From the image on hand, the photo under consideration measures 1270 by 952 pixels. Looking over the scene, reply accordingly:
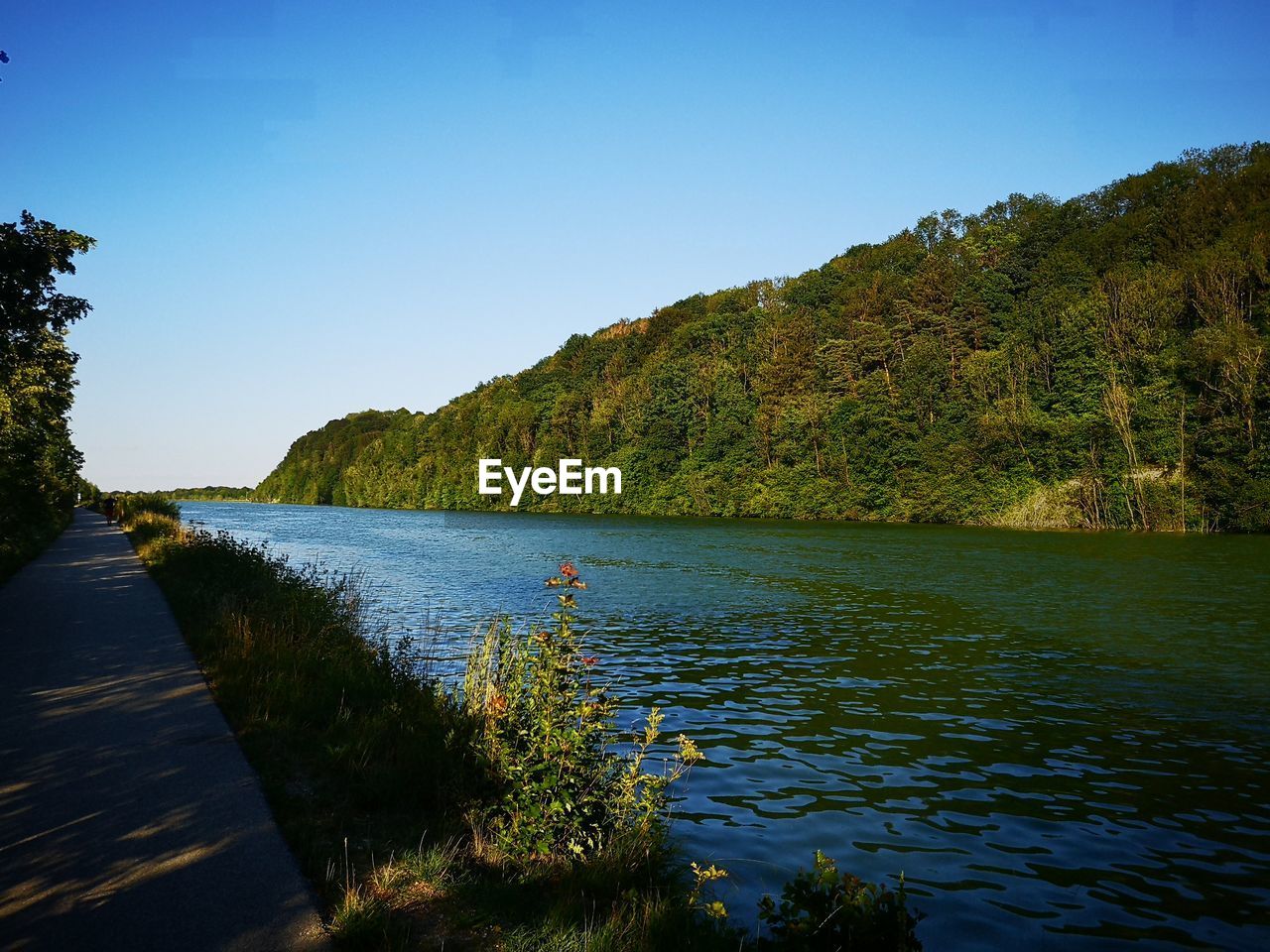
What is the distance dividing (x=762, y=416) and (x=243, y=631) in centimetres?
8004

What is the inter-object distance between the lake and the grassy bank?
1156 mm

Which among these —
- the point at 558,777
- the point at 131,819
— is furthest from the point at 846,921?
the point at 131,819

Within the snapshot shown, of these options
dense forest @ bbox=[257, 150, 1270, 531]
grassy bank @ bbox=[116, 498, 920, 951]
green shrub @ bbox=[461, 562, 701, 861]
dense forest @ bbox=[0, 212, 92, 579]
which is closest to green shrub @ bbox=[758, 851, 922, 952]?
grassy bank @ bbox=[116, 498, 920, 951]

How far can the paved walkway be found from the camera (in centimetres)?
480

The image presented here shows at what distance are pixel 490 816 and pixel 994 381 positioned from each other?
72346 millimetres

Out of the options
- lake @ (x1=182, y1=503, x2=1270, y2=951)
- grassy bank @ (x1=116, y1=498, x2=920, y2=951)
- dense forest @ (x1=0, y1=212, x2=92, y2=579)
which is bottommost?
lake @ (x1=182, y1=503, x2=1270, y2=951)

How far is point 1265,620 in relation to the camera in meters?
19.7

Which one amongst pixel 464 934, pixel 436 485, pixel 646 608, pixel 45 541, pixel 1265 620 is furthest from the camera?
pixel 436 485

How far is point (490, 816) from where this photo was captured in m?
6.72

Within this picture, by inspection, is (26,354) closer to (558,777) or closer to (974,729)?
(558,777)

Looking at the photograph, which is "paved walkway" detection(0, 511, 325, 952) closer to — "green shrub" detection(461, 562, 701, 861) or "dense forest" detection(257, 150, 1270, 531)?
"green shrub" detection(461, 562, 701, 861)

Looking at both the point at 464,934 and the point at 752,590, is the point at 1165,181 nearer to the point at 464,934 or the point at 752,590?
the point at 752,590

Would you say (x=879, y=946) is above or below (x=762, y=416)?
below

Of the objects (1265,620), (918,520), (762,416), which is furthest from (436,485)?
(1265,620)
